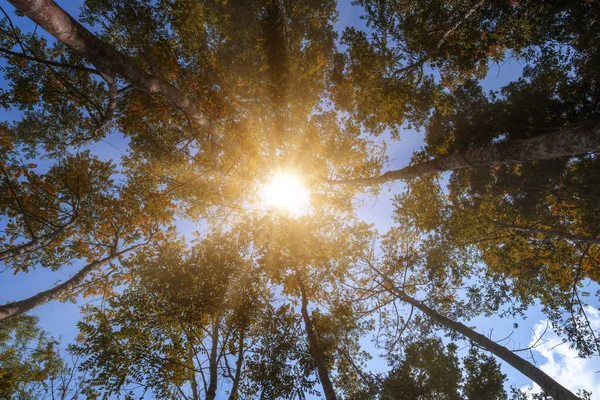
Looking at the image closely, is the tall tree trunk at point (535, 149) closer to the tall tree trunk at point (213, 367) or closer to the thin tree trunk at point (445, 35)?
the thin tree trunk at point (445, 35)

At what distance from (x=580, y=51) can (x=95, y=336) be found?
639 inches

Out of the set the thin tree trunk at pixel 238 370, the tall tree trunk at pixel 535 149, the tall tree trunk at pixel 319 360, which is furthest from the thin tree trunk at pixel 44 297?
the tall tree trunk at pixel 535 149

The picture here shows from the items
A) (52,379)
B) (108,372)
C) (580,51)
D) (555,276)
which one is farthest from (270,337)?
(580,51)

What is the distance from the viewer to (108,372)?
5883 mm

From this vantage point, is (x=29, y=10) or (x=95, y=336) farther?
(x=95, y=336)

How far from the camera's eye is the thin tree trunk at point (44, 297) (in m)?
5.75

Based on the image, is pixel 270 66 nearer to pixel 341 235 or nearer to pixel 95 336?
pixel 341 235

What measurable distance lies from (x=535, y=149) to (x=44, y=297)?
14659 mm

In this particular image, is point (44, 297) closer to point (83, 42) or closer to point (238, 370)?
point (238, 370)

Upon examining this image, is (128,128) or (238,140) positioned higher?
(238,140)

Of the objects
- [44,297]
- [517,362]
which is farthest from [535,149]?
[44,297]

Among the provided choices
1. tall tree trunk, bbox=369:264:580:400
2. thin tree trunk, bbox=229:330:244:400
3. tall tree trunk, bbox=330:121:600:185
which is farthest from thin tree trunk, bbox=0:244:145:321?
tall tree trunk, bbox=330:121:600:185

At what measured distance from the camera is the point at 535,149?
5465 millimetres

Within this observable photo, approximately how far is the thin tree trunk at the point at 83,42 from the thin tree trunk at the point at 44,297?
6572 millimetres
